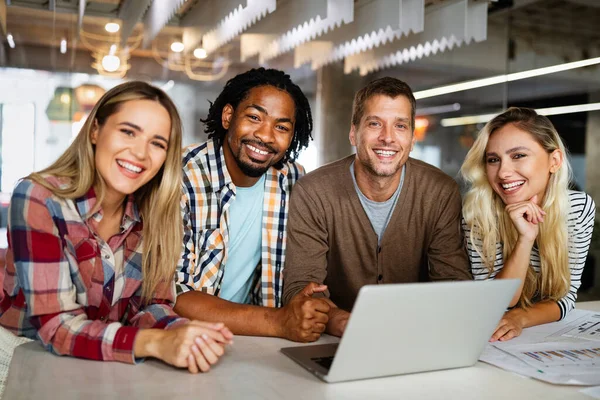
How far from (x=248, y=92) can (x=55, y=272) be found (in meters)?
1.13

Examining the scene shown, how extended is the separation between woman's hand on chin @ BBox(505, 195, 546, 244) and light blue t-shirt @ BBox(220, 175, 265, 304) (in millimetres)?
900

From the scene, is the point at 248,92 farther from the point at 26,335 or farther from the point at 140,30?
the point at 140,30

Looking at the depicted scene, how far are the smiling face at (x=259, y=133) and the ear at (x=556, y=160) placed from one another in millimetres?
930

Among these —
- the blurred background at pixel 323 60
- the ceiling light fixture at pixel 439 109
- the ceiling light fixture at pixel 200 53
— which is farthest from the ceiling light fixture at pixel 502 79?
the ceiling light fixture at pixel 200 53

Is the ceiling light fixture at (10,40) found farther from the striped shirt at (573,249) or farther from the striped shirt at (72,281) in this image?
the striped shirt at (573,249)

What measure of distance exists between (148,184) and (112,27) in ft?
13.3

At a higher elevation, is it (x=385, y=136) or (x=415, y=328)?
(x=385, y=136)

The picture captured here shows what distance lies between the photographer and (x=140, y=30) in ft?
17.8

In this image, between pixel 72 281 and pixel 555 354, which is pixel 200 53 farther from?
pixel 555 354

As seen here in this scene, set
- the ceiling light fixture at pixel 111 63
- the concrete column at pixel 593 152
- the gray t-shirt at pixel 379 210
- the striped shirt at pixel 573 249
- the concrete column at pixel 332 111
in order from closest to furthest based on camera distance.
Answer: the striped shirt at pixel 573 249
the gray t-shirt at pixel 379 210
the concrete column at pixel 593 152
the ceiling light fixture at pixel 111 63
the concrete column at pixel 332 111

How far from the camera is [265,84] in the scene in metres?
2.29

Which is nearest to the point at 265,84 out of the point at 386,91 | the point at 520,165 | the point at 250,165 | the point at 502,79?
the point at 250,165

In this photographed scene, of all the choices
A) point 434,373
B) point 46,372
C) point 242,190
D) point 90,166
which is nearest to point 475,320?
point 434,373

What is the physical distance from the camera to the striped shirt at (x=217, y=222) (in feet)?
6.94
